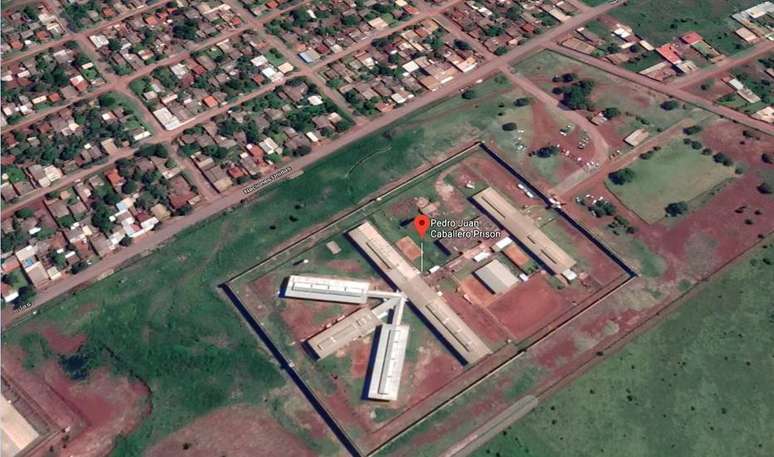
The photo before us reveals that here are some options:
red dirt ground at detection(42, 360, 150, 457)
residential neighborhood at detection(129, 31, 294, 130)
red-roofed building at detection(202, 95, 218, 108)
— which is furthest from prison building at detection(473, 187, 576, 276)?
red dirt ground at detection(42, 360, 150, 457)

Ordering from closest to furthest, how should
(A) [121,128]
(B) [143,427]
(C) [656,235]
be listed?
(B) [143,427], (C) [656,235], (A) [121,128]

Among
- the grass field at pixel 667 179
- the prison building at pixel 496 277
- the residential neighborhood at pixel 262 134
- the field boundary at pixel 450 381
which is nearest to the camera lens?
the field boundary at pixel 450 381

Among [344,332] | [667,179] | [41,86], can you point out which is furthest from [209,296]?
[667,179]

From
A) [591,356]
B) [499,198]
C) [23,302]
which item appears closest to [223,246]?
[23,302]

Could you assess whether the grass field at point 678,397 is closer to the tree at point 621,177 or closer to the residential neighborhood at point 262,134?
the tree at point 621,177

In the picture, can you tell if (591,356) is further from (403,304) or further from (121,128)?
(121,128)

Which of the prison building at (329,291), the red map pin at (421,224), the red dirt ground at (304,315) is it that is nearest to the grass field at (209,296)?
the red dirt ground at (304,315)

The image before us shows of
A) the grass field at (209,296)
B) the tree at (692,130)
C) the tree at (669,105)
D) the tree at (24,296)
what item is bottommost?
the tree at (24,296)
